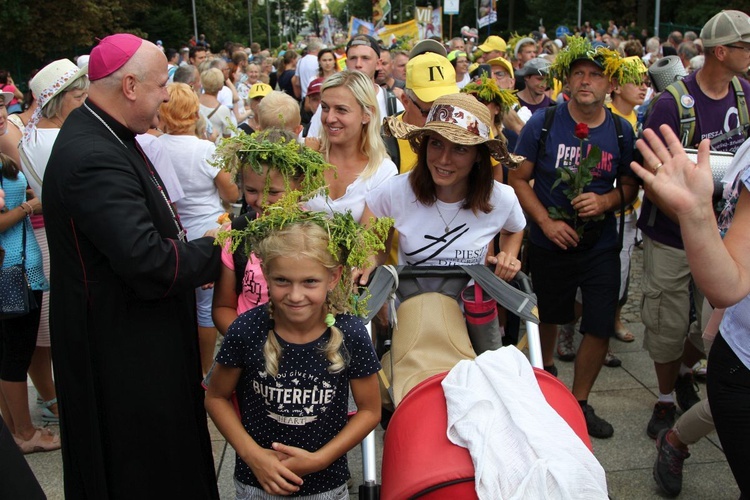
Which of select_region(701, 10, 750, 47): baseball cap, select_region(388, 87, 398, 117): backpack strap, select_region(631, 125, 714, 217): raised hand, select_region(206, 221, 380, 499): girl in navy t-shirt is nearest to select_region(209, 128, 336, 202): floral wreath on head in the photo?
select_region(206, 221, 380, 499): girl in navy t-shirt

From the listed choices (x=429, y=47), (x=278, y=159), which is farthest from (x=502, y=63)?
(x=278, y=159)

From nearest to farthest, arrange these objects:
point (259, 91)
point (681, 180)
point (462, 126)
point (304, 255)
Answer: point (681, 180) → point (304, 255) → point (462, 126) → point (259, 91)

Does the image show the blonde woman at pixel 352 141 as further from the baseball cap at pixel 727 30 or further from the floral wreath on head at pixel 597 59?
the baseball cap at pixel 727 30

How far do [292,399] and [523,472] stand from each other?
2.87ft

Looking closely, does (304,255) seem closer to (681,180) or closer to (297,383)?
(297,383)

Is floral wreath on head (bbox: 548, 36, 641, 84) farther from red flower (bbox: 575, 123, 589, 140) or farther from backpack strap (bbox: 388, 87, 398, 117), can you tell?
backpack strap (bbox: 388, 87, 398, 117)

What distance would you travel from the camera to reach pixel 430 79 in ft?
16.8

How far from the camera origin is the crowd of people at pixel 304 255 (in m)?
2.46

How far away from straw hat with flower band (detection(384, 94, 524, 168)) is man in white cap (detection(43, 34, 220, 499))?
3.93 ft

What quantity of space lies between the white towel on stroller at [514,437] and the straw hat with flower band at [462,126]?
1212 mm

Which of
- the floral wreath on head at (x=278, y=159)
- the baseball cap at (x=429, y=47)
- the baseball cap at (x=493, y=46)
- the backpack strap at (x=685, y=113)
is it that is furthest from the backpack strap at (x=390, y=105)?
the baseball cap at (x=493, y=46)

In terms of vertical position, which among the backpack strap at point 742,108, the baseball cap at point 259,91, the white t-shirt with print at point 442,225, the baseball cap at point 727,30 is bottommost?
the white t-shirt with print at point 442,225

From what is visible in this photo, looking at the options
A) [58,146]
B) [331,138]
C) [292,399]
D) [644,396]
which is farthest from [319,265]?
[644,396]

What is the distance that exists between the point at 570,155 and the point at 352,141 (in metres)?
1.34
